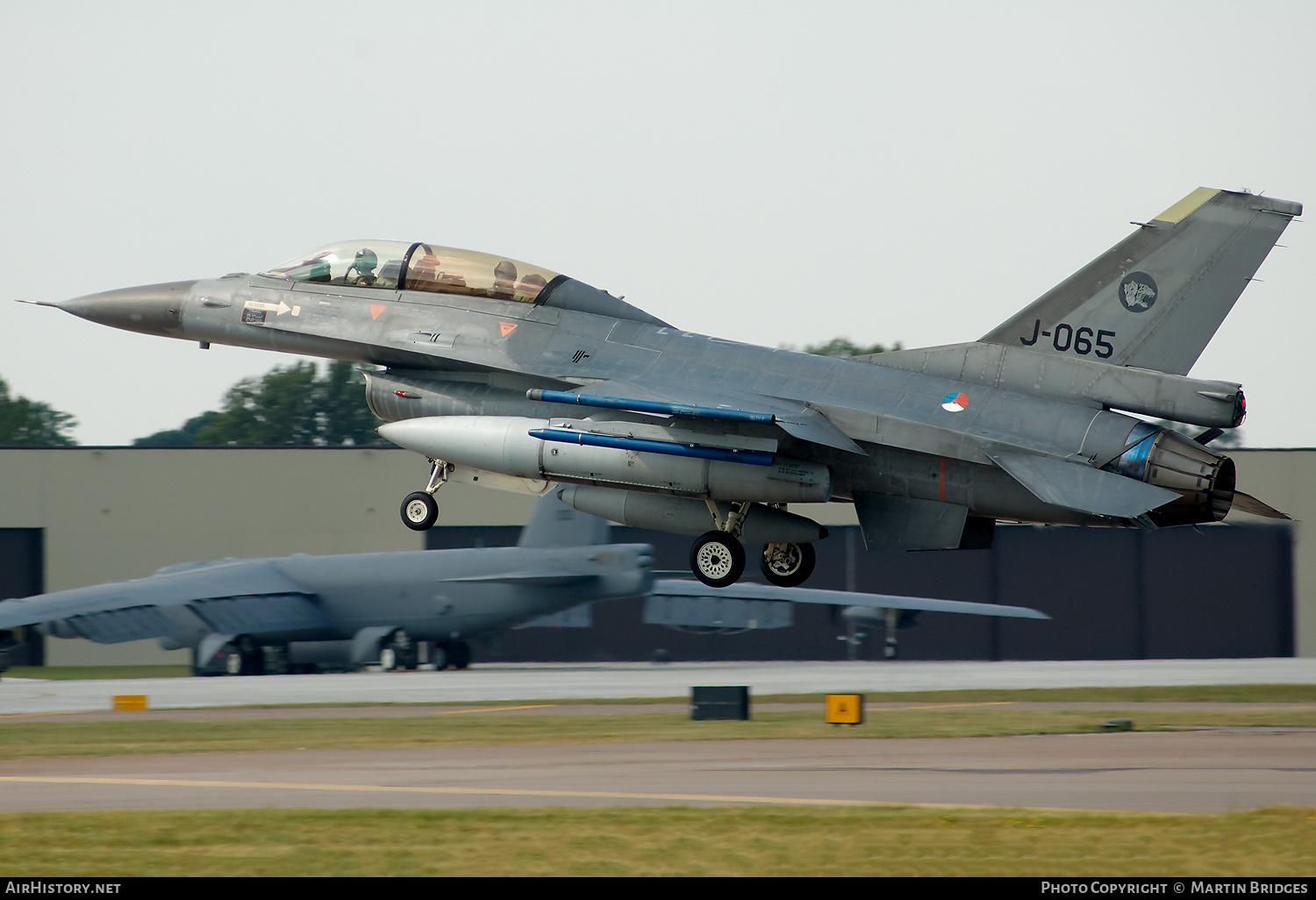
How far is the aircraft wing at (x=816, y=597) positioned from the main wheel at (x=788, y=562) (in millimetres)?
28250

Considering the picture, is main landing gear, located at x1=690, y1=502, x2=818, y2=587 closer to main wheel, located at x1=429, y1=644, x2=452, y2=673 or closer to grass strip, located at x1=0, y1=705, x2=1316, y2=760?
grass strip, located at x1=0, y1=705, x2=1316, y2=760

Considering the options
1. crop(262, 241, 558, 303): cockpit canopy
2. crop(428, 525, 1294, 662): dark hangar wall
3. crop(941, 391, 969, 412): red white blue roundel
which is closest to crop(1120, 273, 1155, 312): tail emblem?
crop(941, 391, 969, 412): red white blue roundel

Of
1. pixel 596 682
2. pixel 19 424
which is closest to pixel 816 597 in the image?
pixel 596 682

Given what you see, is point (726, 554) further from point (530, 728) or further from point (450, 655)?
point (450, 655)

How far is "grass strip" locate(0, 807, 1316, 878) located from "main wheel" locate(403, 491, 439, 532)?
3.53 metres

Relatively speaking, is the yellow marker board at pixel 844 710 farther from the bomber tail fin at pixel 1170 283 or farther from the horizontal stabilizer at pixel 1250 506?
the bomber tail fin at pixel 1170 283

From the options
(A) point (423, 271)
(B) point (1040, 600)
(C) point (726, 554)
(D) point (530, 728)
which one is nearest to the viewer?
(C) point (726, 554)

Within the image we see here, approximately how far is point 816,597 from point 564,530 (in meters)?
10.7

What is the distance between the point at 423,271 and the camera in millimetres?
19031

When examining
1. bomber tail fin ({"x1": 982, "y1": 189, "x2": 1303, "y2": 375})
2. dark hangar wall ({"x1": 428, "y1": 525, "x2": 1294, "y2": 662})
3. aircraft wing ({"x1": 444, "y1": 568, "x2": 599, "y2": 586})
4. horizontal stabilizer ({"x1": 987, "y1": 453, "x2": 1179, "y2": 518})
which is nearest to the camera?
horizontal stabilizer ({"x1": 987, "y1": 453, "x2": 1179, "y2": 518})

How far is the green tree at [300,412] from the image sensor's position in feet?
320

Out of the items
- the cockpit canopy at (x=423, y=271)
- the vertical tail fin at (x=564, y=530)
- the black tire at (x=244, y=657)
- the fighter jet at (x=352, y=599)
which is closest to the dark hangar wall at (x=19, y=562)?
the fighter jet at (x=352, y=599)

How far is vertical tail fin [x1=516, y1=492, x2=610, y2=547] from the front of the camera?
146 feet
